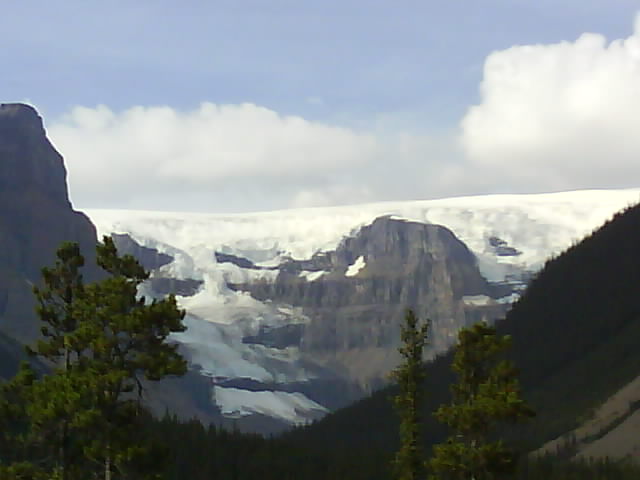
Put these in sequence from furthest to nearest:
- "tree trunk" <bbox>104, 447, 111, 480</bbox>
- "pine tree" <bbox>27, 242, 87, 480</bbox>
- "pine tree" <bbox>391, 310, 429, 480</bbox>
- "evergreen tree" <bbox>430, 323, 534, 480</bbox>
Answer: "pine tree" <bbox>391, 310, 429, 480</bbox>
"evergreen tree" <bbox>430, 323, 534, 480</bbox>
"pine tree" <bbox>27, 242, 87, 480</bbox>
"tree trunk" <bbox>104, 447, 111, 480</bbox>

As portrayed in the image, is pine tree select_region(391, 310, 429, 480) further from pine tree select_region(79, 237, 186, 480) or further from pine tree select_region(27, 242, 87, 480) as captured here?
pine tree select_region(27, 242, 87, 480)

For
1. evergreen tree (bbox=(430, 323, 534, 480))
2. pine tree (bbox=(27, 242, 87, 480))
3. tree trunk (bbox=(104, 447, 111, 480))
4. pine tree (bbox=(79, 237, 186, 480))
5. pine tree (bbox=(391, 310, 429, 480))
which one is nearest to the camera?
pine tree (bbox=(79, 237, 186, 480))

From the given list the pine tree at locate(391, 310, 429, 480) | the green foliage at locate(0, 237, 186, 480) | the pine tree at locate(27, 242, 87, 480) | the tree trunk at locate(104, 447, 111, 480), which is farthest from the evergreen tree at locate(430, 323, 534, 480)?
the pine tree at locate(27, 242, 87, 480)

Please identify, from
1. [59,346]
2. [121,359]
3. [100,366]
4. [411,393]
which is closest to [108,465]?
[100,366]

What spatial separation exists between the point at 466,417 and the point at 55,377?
1621 cm

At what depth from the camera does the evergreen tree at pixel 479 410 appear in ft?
150

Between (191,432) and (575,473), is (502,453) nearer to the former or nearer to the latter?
(575,473)

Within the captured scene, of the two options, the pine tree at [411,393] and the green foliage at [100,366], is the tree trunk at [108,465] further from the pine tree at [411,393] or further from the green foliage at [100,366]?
the pine tree at [411,393]

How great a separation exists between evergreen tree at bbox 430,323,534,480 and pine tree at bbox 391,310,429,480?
11323 millimetres

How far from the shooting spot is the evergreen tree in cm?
4559

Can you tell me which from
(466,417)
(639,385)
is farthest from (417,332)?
(639,385)

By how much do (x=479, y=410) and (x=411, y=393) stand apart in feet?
51.0

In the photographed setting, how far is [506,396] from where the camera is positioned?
1790 inches

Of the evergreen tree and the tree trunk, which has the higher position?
the evergreen tree
